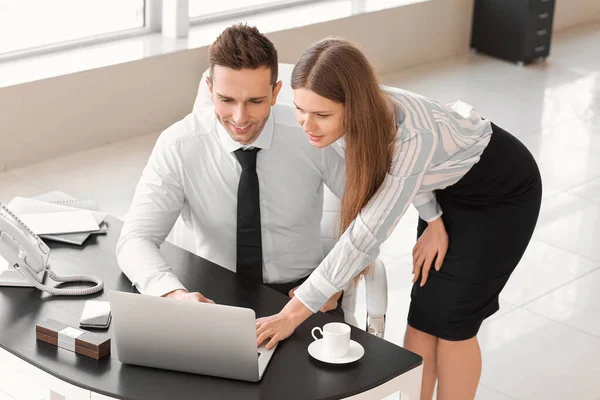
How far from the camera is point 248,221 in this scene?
2.87 m

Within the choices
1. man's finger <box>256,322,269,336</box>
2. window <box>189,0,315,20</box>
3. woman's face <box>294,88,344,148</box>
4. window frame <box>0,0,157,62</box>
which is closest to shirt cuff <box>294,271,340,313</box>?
man's finger <box>256,322,269,336</box>

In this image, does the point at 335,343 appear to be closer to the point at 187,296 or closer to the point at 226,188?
the point at 187,296

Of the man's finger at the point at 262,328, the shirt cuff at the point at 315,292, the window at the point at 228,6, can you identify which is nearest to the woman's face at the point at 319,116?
the shirt cuff at the point at 315,292

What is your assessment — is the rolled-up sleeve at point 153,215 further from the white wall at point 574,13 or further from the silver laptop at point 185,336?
the white wall at point 574,13

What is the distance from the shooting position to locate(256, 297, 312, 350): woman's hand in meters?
2.35

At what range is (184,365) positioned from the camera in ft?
7.34

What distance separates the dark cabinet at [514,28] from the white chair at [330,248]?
4.85m

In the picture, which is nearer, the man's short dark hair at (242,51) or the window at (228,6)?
the man's short dark hair at (242,51)

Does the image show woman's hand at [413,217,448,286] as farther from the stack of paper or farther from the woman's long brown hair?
the stack of paper

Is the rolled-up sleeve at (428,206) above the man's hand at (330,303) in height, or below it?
above

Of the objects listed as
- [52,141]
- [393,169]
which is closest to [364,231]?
[393,169]

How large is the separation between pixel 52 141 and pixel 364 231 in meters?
3.55

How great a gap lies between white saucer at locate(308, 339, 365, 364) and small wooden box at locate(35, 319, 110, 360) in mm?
→ 479

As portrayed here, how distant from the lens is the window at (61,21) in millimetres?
5867
